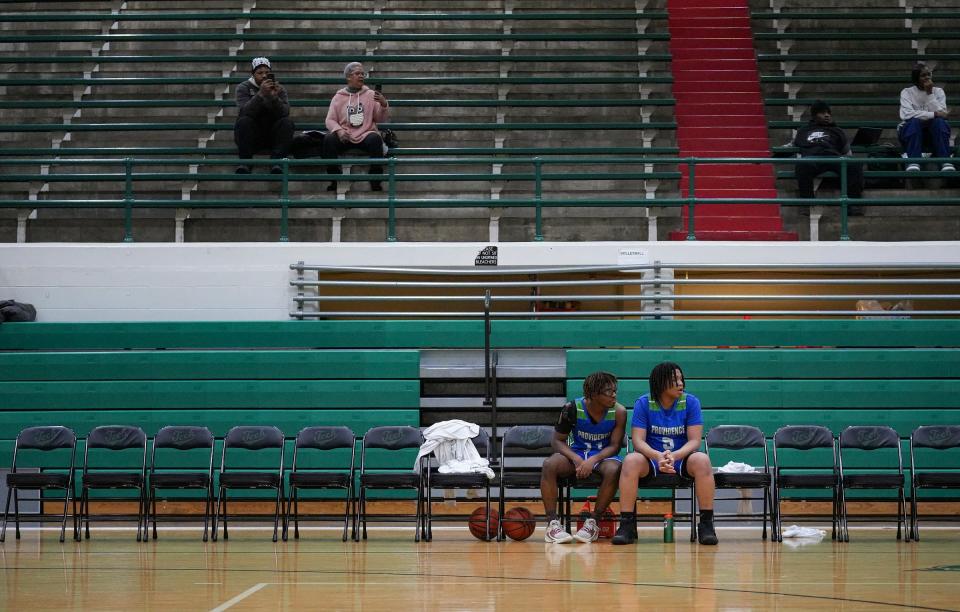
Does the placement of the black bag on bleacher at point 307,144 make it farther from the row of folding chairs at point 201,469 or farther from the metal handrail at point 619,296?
the row of folding chairs at point 201,469

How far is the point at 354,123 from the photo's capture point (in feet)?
40.4

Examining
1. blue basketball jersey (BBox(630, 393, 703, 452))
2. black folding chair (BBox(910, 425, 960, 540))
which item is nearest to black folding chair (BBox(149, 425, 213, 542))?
blue basketball jersey (BBox(630, 393, 703, 452))

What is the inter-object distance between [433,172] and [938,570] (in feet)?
24.3

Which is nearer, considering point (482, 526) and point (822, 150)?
point (482, 526)

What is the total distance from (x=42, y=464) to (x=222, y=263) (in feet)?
7.75

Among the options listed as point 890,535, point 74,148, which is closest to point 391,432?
point 890,535

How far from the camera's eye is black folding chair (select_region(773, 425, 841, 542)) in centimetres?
881

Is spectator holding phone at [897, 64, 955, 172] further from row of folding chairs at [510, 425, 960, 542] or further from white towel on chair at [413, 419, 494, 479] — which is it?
white towel on chair at [413, 419, 494, 479]

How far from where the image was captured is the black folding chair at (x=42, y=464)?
9125mm

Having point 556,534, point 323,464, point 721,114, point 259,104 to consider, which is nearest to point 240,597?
point 556,534

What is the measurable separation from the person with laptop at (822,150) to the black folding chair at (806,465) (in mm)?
2798

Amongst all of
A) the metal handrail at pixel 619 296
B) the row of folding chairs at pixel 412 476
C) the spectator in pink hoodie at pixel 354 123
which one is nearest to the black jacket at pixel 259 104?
the spectator in pink hoodie at pixel 354 123

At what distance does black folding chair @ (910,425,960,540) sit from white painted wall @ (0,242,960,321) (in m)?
1.82

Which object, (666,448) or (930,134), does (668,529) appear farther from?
(930,134)
